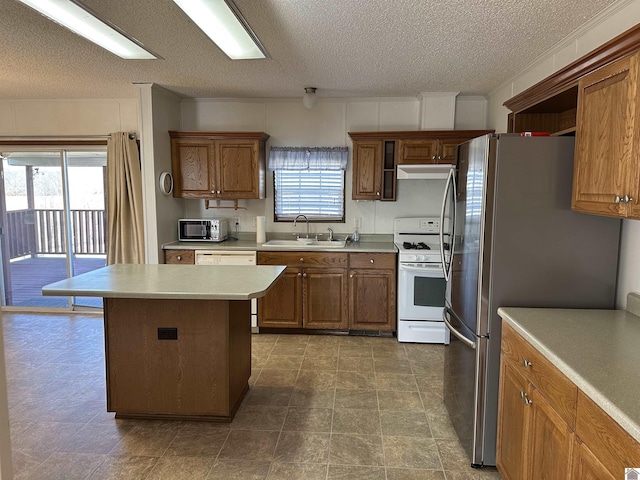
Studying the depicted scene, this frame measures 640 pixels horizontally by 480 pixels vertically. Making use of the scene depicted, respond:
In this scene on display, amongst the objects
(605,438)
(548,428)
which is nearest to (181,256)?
(548,428)

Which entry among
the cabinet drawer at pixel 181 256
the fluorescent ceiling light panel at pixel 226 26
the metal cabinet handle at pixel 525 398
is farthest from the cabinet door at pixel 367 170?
the metal cabinet handle at pixel 525 398

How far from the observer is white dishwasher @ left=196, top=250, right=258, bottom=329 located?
→ 4.35m

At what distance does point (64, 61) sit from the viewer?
3371 mm

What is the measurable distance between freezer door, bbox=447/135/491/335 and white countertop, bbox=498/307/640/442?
24 centimetres

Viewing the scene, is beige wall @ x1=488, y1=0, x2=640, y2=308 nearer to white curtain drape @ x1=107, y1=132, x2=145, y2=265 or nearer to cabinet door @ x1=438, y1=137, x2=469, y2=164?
cabinet door @ x1=438, y1=137, x2=469, y2=164

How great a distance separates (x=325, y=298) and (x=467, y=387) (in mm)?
2089

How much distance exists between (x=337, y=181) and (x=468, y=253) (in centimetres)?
266

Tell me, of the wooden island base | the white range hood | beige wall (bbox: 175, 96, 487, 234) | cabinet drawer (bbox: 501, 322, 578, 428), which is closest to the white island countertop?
the wooden island base

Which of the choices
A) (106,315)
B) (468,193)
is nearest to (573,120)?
(468,193)

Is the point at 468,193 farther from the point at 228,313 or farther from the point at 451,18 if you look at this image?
the point at 228,313

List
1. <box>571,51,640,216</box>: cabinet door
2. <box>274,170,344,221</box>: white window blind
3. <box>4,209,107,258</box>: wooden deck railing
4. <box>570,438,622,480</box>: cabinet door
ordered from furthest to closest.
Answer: <box>4,209,107,258</box>: wooden deck railing
<box>274,170,344,221</box>: white window blind
<box>571,51,640,216</box>: cabinet door
<box>570,438,622,480</box>: cabinet door

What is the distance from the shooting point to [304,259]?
431 cm

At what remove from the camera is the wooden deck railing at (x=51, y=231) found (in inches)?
200

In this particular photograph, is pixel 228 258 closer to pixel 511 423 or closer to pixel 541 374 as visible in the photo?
pixel 511 423
